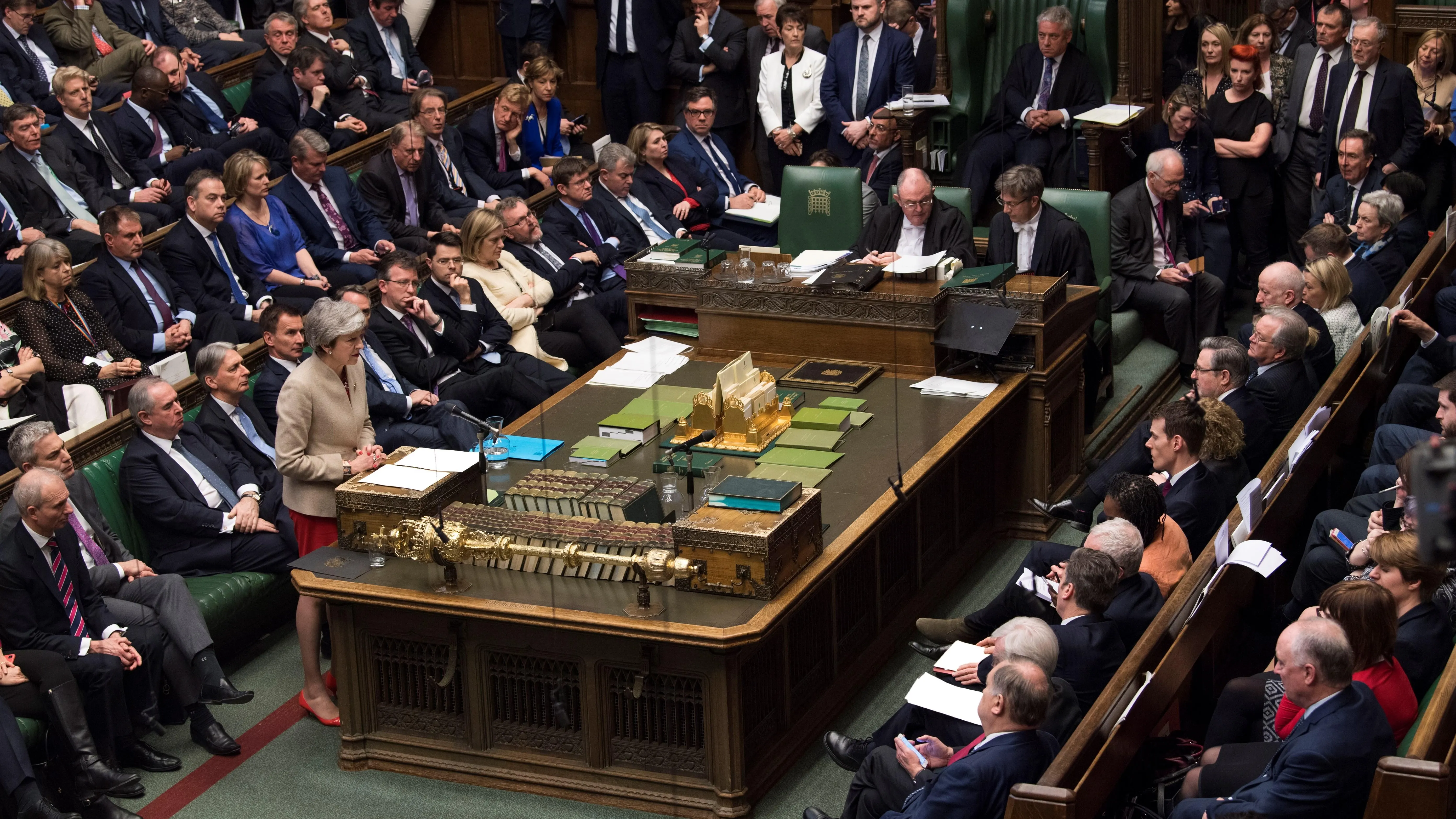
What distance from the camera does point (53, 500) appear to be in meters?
4.77

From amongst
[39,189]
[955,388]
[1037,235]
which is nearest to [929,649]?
[955,388]

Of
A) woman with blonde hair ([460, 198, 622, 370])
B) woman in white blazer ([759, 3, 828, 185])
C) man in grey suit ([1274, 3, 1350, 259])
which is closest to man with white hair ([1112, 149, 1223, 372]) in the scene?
man in grey suit ([1274, 3, 1350, 259])

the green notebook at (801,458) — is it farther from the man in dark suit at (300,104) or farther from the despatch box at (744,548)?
the man in dark suit at (300,104)

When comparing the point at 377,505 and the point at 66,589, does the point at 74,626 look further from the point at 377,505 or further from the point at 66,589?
the point at 377,505

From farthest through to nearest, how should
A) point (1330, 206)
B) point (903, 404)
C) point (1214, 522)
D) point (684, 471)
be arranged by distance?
point (1330, 206)
point (903, 404)
point (684, 471)
point (1214, 522)

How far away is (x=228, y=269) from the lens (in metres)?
6.97

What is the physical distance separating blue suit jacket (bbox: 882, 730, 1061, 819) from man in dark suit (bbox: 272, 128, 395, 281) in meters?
4.50

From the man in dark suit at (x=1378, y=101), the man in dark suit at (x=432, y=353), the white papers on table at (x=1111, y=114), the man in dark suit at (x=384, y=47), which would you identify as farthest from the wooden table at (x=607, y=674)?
the man in dark suit at (x=384, y=47)

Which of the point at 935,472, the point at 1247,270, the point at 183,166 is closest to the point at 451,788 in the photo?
the point at 935,472

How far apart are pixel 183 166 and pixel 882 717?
14.8ft

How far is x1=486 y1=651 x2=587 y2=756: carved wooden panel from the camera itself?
15.6 feet

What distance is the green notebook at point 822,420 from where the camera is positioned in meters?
5.91

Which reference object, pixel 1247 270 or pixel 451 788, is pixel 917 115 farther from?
pixel 451 788

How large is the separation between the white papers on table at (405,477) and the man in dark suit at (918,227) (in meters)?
2.49
